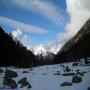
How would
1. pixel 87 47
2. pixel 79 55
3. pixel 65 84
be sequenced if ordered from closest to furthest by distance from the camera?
pixel 65 84 → pixel 87 47 → pixel 79 55

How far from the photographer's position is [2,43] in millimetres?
90375

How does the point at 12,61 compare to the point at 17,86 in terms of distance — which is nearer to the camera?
the point at 17,86

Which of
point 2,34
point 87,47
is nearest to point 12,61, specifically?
point 2,34

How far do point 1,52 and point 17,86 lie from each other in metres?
61.4

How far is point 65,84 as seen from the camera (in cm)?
2600

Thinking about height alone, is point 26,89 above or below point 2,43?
below

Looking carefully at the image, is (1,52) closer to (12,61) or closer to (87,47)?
(12,61)

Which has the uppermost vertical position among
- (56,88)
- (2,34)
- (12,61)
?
(2,34)

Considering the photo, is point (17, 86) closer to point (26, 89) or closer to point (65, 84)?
point (26, 89)

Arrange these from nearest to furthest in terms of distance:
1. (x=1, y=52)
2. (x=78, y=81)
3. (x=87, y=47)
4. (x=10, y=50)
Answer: (x=78, y=81)
(x=1, y=52)
(x=10, y=50)
(x=87, y=47)

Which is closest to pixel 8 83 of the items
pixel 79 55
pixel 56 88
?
pixel 56 88

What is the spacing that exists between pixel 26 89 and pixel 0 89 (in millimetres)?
2472

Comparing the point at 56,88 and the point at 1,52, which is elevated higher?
the point at 1,52

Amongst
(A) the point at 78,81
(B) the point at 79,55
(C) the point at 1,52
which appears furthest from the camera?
(B) the point at 79,55
